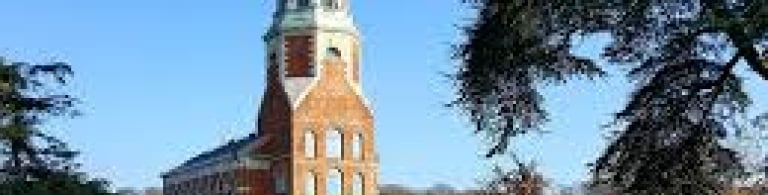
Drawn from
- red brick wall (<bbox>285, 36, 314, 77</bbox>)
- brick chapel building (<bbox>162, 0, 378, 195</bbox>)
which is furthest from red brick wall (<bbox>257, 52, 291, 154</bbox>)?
red brick wall (<bbox>285, 36, 314, 77</bbox>)

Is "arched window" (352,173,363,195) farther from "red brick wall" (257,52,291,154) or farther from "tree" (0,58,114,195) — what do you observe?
"tree" (0,58,114,195)

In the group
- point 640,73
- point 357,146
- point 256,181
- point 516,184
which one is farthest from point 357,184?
point 640,73

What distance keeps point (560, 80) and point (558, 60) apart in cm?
17

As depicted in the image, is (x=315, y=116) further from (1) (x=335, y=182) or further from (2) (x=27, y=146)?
(2) (x=27, y=146)

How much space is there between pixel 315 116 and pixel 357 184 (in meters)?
3.90

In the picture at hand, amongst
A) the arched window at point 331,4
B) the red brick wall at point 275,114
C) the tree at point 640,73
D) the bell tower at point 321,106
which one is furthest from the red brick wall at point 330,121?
the tree at point 640,73

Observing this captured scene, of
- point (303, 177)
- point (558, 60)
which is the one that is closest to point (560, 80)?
point (558, 60)

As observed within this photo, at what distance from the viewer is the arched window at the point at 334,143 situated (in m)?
80.7

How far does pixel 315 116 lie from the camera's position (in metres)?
80.4

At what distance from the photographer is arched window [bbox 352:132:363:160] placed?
265 ft

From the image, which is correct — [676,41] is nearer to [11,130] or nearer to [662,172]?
[662,172]

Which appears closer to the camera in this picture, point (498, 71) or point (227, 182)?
point (498, 71)

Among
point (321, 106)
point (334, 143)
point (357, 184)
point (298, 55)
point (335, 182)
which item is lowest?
point (357, 184)

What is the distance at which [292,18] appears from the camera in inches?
3182
